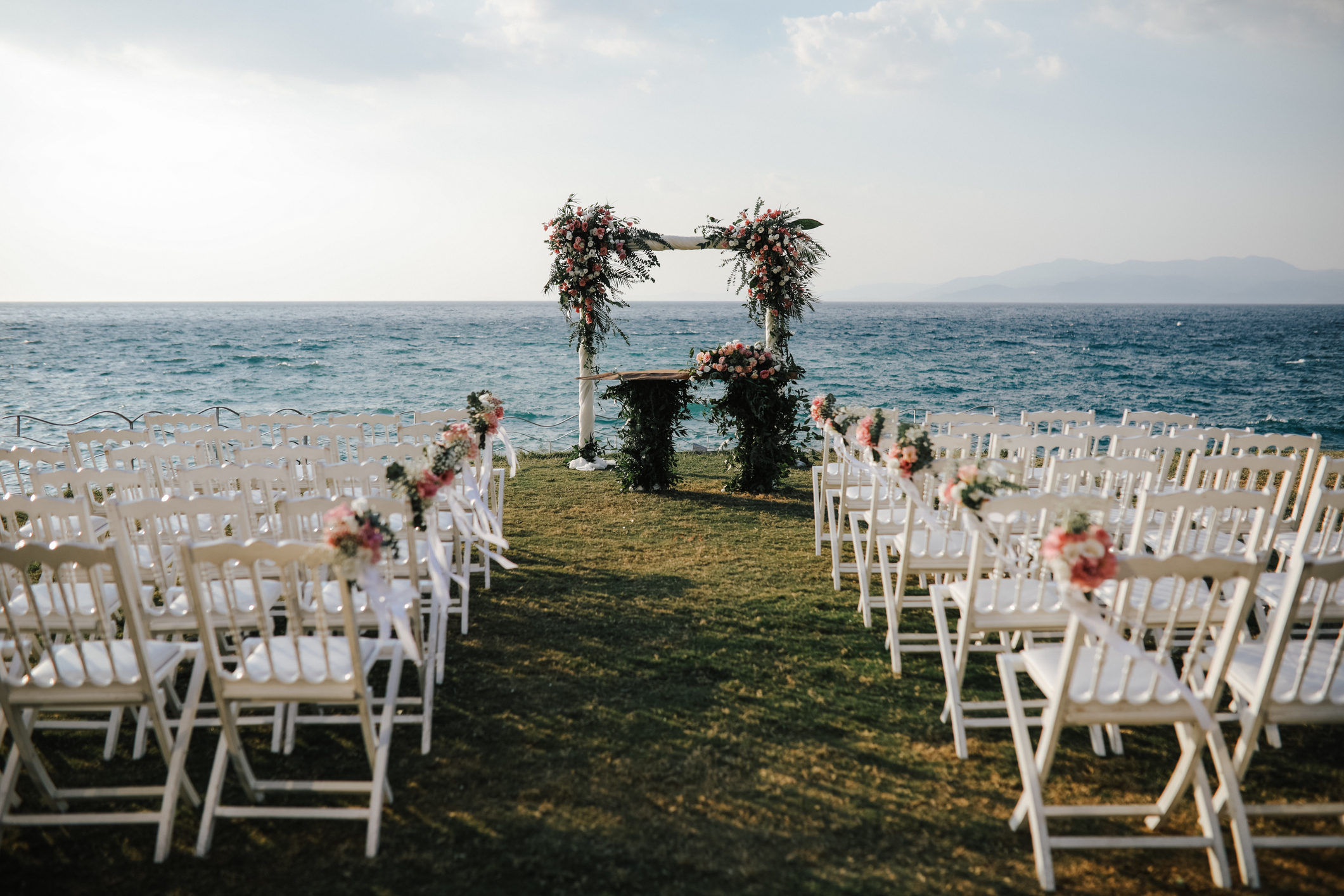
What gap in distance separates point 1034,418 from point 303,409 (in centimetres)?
2169

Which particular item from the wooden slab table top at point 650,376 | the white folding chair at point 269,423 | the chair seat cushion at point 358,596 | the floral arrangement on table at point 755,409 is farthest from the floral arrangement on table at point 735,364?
the chair seat cushion at point 358,596

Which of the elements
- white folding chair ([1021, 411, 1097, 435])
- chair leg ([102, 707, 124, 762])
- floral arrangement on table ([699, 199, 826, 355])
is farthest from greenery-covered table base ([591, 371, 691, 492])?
chair leg ([102, 707, 124, 762])

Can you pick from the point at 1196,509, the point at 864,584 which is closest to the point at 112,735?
the point at 864,584

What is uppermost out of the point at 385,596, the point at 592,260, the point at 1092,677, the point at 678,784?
the point at 592,260

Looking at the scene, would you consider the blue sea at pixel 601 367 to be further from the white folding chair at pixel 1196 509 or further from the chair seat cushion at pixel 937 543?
the white folding chair at pixel 1196 509

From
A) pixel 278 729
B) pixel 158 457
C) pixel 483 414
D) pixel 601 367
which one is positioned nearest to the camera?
pixel 278 729

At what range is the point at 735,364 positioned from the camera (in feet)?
23.3

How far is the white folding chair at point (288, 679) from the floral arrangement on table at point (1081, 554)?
2.42 meters

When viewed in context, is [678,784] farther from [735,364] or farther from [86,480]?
[735,364]

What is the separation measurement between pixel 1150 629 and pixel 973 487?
1016mm

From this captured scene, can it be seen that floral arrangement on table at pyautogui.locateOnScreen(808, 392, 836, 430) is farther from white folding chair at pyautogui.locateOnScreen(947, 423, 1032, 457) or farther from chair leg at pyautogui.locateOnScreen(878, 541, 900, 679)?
chair leg at pyautogui.locateOnScreen(878, 541, 900, 679)

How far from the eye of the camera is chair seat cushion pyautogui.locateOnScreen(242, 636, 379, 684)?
2465 mm

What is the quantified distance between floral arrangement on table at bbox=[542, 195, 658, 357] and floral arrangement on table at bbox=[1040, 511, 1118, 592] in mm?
6423

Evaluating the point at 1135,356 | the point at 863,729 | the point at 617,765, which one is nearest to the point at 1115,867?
the point at 863,729
